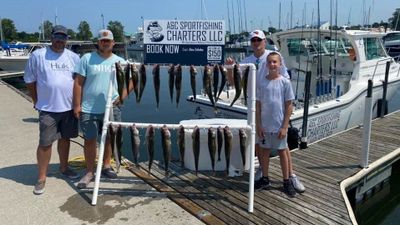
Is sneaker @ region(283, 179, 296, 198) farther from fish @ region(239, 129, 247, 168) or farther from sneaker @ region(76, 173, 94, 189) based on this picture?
sneaker @ region(76, 173, 94, 189)

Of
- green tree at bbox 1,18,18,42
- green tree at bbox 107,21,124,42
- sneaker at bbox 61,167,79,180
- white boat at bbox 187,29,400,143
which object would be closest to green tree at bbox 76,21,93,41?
green tree at bbox 107,21,124,42

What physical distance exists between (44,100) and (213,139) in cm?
219

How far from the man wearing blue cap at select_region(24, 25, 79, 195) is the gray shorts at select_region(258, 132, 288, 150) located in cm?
254

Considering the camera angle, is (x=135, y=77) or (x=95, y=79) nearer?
(x=135, y=77)

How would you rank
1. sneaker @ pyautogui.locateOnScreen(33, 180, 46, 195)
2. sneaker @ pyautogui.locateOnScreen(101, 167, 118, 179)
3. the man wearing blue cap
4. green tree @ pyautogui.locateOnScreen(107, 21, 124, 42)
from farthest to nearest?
green tree @ pyautogui.locateOnScreen(107, 21, 124, 42) < sneaker @ pyautogui.locateOnScreen(101, 167, 118, 179) < sneaker @ pyautogui.locateOnScreen(33, 180, 46, 195) < the man wearing blue cap

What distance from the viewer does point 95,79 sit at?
4703mm

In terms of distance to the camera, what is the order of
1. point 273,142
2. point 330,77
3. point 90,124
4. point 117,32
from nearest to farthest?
point 273,142
point 90,124
point 330,77
point 117,32

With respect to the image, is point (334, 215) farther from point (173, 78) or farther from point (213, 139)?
point (173, 78)

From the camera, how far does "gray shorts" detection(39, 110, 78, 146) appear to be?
15.4ft

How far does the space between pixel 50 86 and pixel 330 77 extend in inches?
335

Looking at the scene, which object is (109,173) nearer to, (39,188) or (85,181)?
(85,181)

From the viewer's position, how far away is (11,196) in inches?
185

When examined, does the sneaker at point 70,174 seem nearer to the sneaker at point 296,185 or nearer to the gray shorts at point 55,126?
the gray shorts at point 55,126

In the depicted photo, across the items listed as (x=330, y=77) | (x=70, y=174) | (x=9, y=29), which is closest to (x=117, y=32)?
(x=9, y=29)
